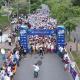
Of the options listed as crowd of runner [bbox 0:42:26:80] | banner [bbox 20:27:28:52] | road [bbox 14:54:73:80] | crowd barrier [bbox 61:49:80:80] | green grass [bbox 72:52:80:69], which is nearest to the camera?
crowd barrier [bbox 61:49:80:80]

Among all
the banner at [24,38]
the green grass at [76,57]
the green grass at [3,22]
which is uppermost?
the banner at [24,38]

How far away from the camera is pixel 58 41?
46.9m

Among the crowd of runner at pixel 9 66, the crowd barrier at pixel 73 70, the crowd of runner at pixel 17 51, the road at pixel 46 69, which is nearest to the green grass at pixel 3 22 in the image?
the crowd of runner at pixel 17 51

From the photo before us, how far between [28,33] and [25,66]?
7.94m

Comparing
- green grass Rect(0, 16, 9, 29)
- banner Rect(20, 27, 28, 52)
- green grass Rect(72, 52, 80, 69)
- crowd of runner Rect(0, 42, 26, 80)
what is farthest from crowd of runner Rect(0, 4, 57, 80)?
green grass Rect(0, 16, 9, 29)

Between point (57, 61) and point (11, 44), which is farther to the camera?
point (11, 44)

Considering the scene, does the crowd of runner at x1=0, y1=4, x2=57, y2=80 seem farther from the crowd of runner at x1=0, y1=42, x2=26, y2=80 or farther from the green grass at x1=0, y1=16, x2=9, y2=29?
the green grass at x1=0, y1=16, x2=9, y2=29

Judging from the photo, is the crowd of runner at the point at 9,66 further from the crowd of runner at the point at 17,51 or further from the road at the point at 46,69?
the road at the point at 46,69

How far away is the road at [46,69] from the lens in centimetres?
3516

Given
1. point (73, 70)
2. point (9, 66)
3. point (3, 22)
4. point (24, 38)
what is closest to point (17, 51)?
point (24, 38)

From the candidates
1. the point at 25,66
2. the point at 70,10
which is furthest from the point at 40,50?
the point at 70,10

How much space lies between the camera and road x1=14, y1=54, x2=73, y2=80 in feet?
115

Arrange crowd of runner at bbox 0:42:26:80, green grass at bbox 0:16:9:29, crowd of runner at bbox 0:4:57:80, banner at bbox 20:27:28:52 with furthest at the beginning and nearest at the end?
green grass at bbox 0:16:9:29
banner at bbox 20:27:28:52
crowd of runner at bbox 0:4:57:80
crowd of runner at bbox 0:42:26:80

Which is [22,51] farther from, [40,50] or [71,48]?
[71,48]
